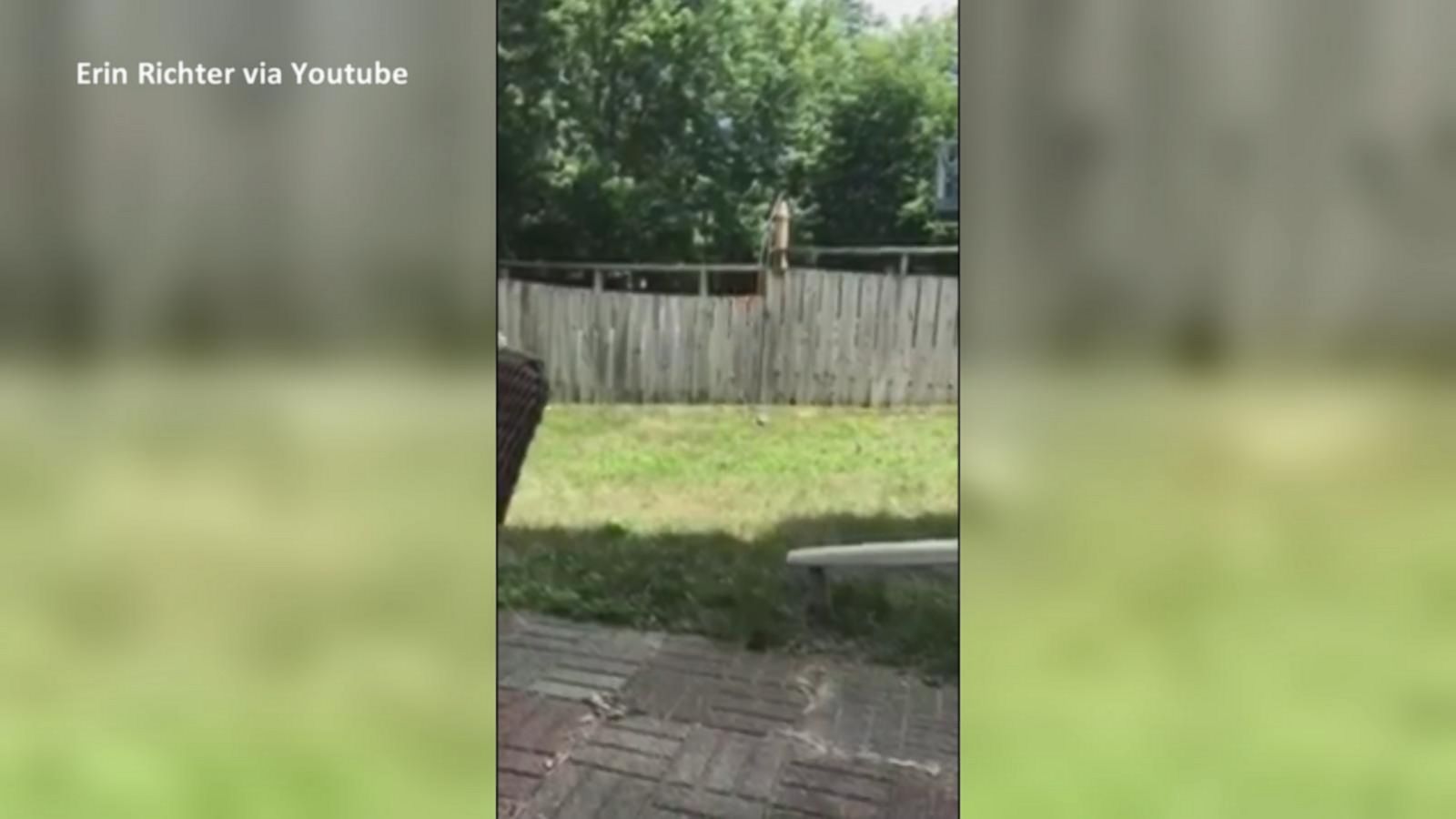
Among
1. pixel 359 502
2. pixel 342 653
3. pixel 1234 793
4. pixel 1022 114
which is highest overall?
pixel 1022 114

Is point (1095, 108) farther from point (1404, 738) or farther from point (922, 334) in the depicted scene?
point (1404, 738)

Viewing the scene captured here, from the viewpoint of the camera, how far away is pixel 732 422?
157 centimetres

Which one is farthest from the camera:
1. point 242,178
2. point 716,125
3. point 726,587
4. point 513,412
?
point 726,587

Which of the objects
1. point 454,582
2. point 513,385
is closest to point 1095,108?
point 513,385

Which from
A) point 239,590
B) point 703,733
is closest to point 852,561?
point 703,733

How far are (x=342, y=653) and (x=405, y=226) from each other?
0.49 metres

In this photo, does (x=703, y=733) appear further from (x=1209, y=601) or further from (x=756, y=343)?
(x=1209, y=601)

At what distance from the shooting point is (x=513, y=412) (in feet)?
4.51

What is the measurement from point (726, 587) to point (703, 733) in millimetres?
213

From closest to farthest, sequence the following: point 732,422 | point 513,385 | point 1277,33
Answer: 1. point 1277,33
2. point 513,385
3. point 732,422

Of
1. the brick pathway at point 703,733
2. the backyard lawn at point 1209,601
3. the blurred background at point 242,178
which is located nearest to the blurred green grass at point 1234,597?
the backyard lawn at point 1209,601

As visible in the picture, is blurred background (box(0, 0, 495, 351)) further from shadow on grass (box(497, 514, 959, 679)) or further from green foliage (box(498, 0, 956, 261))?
shadow on grass (box(497, 514, 959, 679))

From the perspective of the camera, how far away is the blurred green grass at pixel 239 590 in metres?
1.21

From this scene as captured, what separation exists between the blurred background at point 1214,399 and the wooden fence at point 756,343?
225 millimetres
